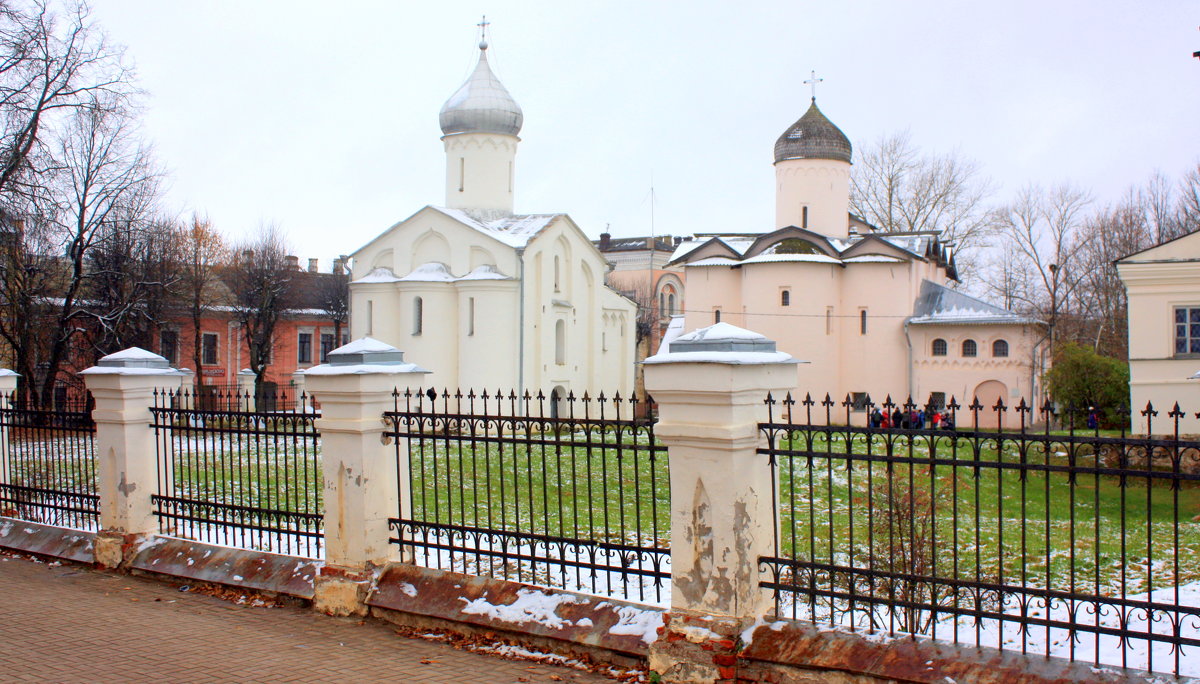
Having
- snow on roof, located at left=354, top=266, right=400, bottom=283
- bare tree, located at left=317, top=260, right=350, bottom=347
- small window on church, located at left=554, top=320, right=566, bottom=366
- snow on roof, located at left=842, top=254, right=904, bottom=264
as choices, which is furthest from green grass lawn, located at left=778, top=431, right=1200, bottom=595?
bare tree, located at left=317, top=260, right=350, bottom=347

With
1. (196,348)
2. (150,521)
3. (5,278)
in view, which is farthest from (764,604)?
(196,348)

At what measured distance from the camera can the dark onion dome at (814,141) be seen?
40.5m

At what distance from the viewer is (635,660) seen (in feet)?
18.1

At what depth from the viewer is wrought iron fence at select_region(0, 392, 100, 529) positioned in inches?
363

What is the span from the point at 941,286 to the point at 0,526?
3419 centimetres

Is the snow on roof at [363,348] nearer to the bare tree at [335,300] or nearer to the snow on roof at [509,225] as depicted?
the snow on roof at [509,225]

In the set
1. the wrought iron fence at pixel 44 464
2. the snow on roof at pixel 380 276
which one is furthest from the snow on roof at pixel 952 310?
the wrought iron fence at pixel 44 464

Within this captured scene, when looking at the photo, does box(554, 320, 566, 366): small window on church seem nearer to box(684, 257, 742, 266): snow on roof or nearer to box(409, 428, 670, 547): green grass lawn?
box(684, 257, 742, 266): snow on roof

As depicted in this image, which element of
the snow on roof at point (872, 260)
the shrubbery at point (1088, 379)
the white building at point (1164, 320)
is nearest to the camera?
the white building at point (1164, 320)

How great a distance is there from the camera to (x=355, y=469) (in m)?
6.82

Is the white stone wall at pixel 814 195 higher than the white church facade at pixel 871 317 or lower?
higher

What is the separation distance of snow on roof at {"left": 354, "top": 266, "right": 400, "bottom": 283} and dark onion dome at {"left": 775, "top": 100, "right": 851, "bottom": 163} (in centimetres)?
1709

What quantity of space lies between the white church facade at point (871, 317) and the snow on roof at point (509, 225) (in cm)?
937

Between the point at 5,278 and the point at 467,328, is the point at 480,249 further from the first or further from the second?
the point at 5,278
